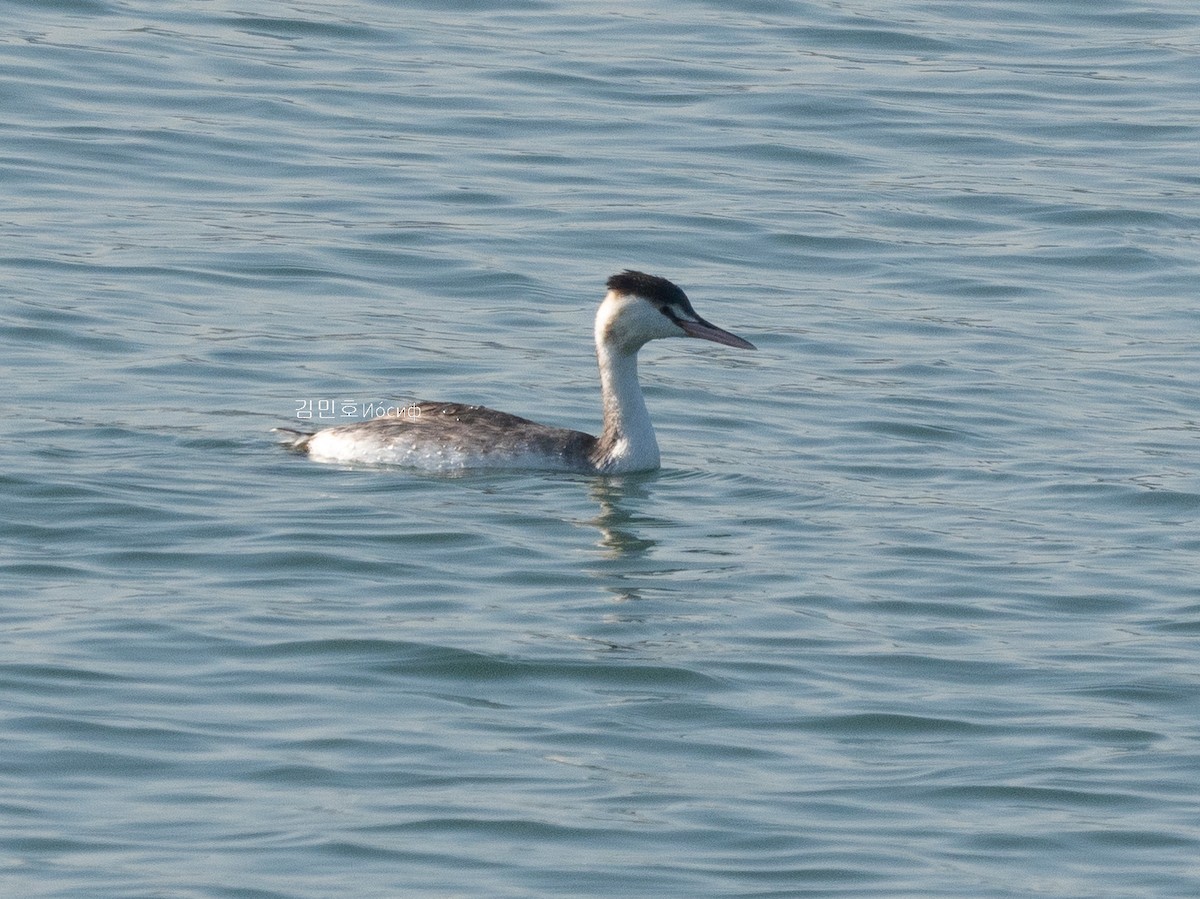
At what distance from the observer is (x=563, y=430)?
14.3 meters

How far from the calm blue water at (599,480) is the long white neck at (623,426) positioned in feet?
0.86

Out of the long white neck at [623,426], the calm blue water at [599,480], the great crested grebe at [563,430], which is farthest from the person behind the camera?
the long white neck at [623,426]

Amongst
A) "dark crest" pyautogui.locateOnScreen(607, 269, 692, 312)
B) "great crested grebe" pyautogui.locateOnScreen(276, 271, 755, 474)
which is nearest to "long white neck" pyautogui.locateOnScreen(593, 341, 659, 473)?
"great crested grebe" pyautogui.locateOnScreen(276, 271, 755, 474)

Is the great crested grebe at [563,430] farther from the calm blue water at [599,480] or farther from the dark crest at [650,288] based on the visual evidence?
the calm blue water at [599,480]

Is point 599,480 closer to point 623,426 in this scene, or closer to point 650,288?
point 623,426

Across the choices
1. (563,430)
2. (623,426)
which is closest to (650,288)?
(623,426)

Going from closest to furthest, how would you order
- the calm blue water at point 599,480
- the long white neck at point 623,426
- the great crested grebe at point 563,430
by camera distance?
the calm blue water at point 599,480 → the great crested grebe at point 563,430 → the long white neck at point 623,426

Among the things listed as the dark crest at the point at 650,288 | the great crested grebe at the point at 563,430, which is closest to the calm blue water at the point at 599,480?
the great crested grebe at the point at 563,430

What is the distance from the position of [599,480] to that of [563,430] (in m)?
0.35

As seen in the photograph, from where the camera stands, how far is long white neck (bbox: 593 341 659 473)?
14336 millimetres

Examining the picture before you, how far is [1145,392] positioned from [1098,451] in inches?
59.1

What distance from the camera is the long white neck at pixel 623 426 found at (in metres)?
14.3

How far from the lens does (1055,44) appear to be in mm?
26719

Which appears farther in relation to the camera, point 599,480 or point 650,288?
point 650,288
